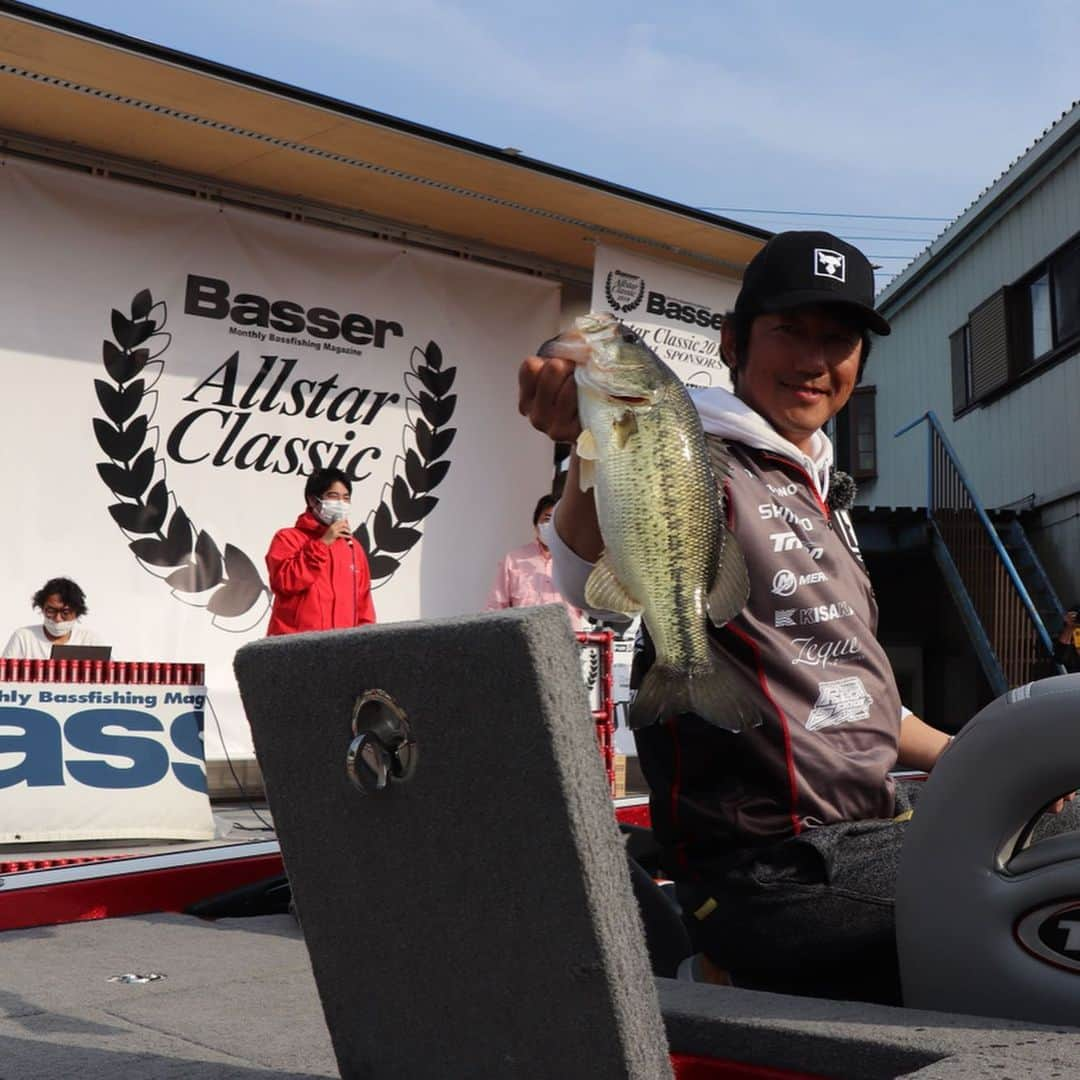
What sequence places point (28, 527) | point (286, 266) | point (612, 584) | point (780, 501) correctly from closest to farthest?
1. point (612, 584)
2. point (780, 501)
3. point (28, 527)
4. point (286, 266)

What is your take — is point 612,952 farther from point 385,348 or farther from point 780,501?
point 385,348

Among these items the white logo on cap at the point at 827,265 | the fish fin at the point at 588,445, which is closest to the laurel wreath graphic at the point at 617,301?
the white logo on cap at the point at 827,265

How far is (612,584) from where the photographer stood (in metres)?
1.65

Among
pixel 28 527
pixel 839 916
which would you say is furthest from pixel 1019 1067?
Answer: pixel 28 527

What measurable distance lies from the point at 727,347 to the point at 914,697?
14.2m

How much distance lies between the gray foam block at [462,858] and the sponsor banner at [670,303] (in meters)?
8.40

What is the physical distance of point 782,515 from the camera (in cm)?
206

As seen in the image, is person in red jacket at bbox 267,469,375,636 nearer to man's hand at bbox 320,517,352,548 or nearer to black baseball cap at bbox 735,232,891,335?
man's hand at bbox 320,517,352,548

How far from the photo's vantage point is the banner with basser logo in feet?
27.3

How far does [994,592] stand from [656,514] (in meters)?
11.9

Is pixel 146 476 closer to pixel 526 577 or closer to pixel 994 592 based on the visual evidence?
pixel 526 577

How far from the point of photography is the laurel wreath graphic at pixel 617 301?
9922mm

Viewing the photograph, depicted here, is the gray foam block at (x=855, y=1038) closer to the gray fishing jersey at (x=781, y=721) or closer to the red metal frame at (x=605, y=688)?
the gray fishing jersey at (x=781, y=721)

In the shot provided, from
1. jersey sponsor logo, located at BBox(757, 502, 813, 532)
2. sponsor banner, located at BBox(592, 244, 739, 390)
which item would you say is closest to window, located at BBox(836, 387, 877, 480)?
sponsor banner, located at BBox(592, 244, 739, 390)
